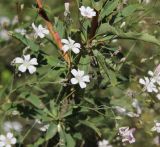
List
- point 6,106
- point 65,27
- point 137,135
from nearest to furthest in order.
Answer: point 65,27
point 6,106
point 137,135

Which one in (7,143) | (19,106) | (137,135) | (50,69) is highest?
(50,69)

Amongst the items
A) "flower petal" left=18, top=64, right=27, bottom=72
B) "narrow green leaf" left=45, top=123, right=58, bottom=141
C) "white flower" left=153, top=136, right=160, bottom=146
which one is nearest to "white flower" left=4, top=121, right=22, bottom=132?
"narrow green leaf" left=45, top=123, right=58, bottom=141


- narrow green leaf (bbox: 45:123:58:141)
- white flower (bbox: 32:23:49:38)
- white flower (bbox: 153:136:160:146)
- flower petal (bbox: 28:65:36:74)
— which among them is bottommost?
white flower (bbox: 153:136:160:146)

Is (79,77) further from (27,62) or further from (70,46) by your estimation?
(27,62)

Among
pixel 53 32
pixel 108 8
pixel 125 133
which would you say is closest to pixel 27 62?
pixel 53 32

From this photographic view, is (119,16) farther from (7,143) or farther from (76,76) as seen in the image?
(7,143)

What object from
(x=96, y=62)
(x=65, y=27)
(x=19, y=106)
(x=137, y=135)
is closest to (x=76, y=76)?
(x=96, y=62)

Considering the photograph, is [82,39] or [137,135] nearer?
[82,39]

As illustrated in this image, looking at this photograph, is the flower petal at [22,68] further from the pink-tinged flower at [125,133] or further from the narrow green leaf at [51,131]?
the pink-tinged flower at [125,133]

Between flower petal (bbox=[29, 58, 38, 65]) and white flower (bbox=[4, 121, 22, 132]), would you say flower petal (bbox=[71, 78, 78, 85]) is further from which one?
white flower (bbox=[4, 121, 22, 132])
